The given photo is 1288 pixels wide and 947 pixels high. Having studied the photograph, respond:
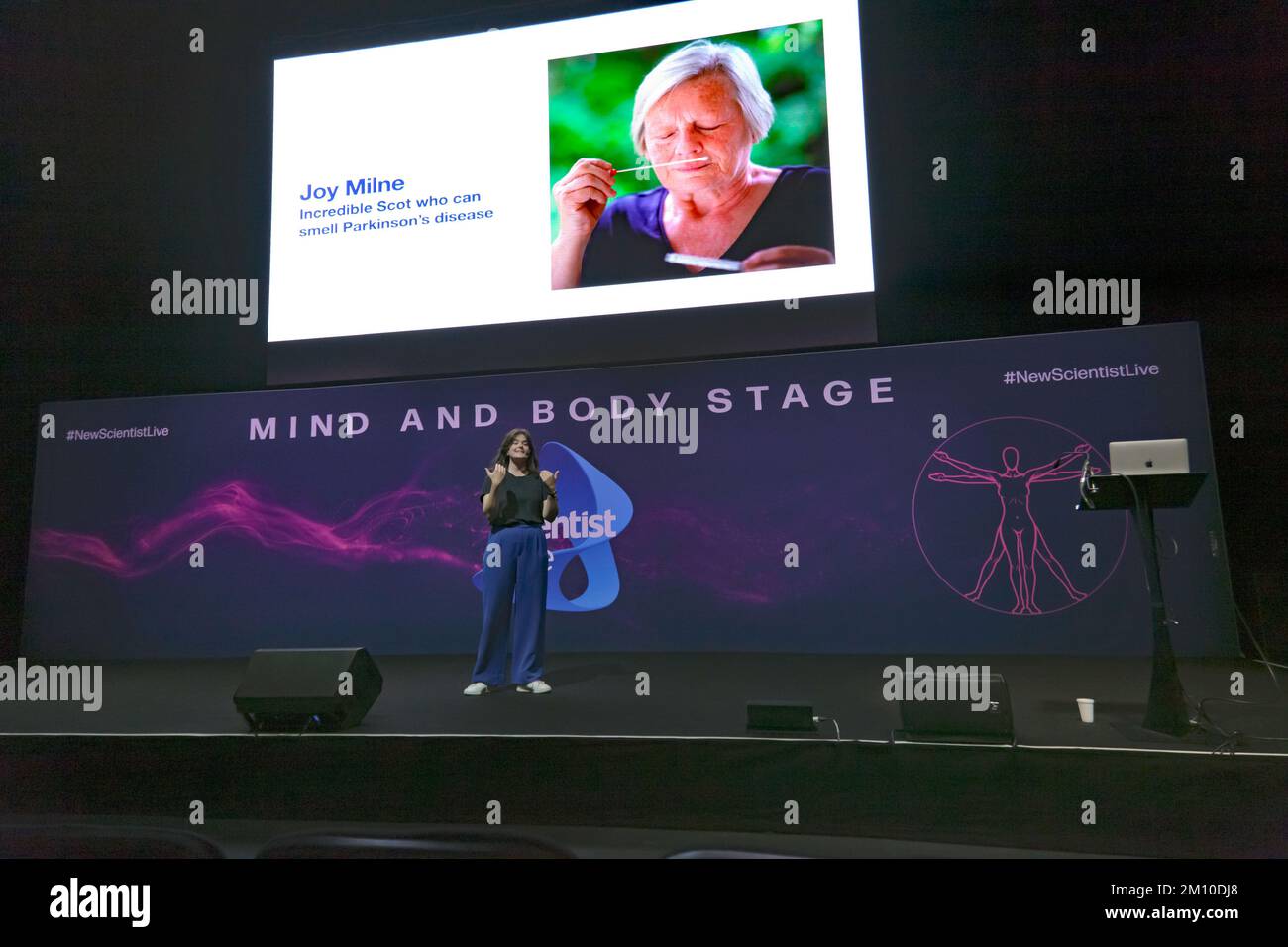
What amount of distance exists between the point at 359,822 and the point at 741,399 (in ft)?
10.2

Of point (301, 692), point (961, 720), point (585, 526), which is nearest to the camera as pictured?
point (961, 720)

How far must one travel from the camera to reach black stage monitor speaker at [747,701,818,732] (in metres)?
2.22

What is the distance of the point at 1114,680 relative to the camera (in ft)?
10.6

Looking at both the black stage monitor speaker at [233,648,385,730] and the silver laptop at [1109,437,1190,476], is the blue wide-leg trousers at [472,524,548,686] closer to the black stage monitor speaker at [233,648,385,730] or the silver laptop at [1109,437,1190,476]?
the black stage monitor speaker at [233,648,385,730]

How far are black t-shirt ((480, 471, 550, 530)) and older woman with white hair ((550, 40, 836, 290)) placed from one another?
99 cm

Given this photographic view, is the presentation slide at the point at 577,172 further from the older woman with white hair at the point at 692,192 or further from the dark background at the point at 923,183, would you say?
the dark background at the point at 923,183

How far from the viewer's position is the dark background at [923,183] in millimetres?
4090

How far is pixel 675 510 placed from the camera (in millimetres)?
4516

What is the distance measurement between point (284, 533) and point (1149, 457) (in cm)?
466

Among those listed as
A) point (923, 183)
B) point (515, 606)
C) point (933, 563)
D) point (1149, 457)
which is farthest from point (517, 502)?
point (923, 183)

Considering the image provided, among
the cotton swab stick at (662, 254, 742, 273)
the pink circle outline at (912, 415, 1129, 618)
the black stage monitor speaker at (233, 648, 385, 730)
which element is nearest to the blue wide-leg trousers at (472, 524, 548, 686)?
the black stage monitor speaker at (233, 648, 385, 730)

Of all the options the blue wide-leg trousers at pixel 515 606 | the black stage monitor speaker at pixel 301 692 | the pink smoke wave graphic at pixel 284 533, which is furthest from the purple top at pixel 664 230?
the black stage monitor speaker at pixel 301 692

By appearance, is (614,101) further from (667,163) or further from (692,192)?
(692,192)
